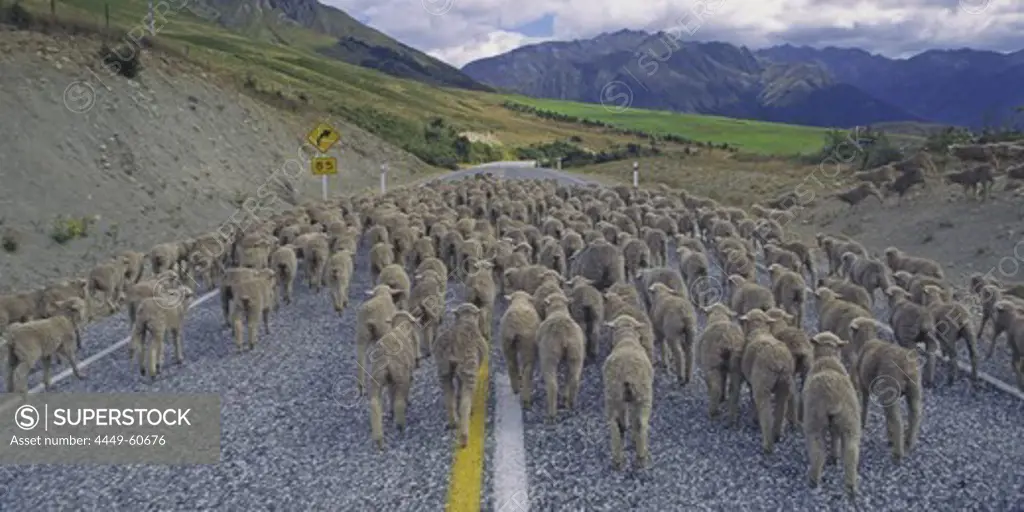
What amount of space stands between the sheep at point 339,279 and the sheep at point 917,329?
7265mm

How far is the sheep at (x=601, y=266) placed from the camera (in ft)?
40.7

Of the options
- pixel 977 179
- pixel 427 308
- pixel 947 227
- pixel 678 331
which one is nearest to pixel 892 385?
pixel 678 331

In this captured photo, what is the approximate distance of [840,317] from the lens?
913 centimetres

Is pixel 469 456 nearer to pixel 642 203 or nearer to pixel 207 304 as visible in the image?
pixel 207 304

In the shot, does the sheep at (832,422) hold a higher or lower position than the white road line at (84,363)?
higher

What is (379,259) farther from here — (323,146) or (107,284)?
(323,146)

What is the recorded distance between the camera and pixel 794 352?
24.4ft

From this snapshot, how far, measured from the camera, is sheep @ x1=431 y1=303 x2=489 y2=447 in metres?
6.92

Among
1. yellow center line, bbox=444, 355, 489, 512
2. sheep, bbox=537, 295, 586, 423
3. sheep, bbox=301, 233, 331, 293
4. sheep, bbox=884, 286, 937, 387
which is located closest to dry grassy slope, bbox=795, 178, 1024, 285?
sheep, bbox=884, 286, 937, 387

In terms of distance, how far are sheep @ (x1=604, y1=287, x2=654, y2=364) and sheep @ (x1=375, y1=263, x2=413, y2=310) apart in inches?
100

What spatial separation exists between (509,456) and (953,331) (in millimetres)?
5239

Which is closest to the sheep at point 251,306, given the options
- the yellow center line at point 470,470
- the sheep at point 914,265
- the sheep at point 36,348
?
the sheep at point 36,348

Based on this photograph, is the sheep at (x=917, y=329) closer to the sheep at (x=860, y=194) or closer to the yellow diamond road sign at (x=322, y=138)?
the sheep at (x=860, y=194)

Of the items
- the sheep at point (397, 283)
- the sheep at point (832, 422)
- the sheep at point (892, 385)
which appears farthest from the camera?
the sheep at point (397, 283)
